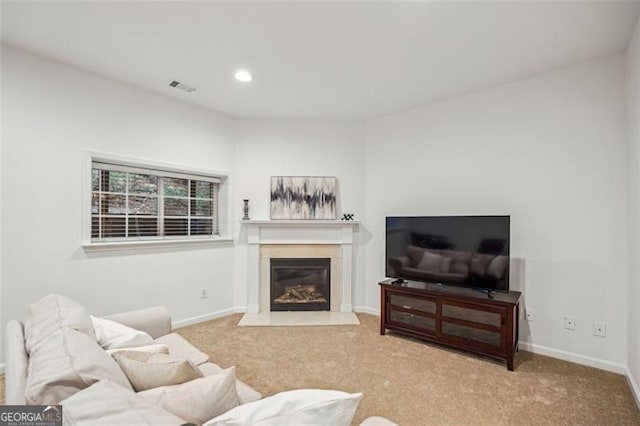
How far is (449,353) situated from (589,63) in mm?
2877

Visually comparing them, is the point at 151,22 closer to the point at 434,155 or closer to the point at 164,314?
the point at 164,314

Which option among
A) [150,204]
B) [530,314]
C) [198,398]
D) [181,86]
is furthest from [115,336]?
[530,314]

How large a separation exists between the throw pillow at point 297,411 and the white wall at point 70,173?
2.83 meters

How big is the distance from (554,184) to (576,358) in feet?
5.12

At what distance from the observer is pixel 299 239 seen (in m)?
4.29

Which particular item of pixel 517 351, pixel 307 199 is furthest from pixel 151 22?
pixel 517 351

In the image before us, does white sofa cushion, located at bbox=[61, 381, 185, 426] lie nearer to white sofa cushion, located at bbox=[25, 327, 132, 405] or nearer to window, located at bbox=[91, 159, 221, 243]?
white sofa cushion, located at bbox=[25, 327, 132, 405]

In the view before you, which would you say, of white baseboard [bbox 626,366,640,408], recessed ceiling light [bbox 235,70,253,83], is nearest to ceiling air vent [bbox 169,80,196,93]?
recessed ceiling light [bbox 235,70,253,83]

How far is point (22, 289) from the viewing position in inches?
103

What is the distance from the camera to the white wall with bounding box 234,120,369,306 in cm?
432

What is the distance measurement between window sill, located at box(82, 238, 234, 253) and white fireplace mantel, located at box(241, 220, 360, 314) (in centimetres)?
37

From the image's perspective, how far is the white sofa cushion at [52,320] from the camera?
1.28 metres

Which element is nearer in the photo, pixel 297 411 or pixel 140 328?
pixel 297 411

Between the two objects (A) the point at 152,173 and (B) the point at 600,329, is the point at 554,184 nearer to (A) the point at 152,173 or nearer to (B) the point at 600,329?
(B) the point at 600,329
